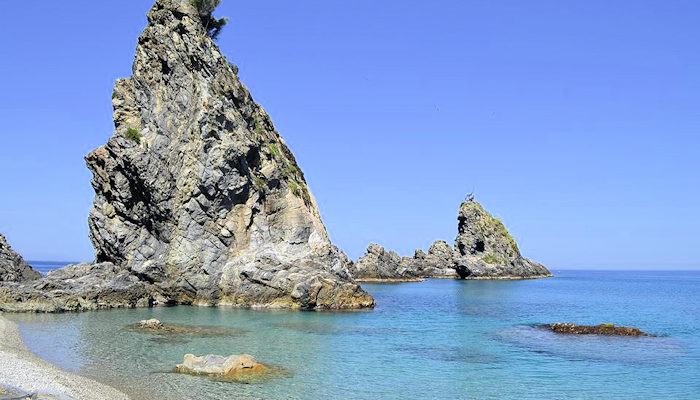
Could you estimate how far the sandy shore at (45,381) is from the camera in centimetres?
1938

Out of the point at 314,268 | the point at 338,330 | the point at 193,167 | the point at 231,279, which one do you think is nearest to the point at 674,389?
the point at 338,330

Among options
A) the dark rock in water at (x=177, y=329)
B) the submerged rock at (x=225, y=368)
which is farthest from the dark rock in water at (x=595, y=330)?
the submerged rock at (x=225, y=368)

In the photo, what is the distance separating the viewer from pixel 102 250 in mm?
55875

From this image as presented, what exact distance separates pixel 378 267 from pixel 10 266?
6917cm

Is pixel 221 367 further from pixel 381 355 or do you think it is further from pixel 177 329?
pixel 177 329

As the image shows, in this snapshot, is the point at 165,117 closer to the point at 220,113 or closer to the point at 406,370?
the point at 220,113

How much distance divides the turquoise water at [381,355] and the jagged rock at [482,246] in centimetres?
7883

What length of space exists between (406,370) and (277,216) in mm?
31937

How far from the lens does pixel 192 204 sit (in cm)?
5344

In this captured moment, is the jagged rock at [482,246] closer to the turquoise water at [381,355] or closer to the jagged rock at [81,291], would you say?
the turquoise water at [381,355]

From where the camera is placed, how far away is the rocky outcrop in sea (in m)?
130

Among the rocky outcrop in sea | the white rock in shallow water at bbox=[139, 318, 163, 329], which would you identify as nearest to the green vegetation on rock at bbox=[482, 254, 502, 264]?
the rocky outcrop in sea

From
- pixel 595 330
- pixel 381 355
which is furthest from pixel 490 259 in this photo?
pixel 381 355

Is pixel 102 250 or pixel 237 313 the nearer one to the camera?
pixel 237 313
